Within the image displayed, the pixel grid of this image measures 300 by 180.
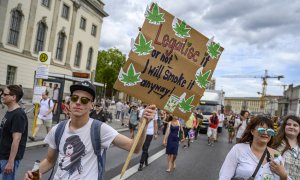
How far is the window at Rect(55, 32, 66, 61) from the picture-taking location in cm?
3810

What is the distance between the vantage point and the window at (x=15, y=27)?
98.8ft

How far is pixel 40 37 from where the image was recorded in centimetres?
3444

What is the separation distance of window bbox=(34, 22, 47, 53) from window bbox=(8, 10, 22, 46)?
9.73 feet

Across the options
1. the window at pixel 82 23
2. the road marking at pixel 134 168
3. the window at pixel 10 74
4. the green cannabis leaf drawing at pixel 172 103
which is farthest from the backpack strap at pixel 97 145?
the window at pixel 82 23

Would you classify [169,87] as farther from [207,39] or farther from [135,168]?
[135,168]

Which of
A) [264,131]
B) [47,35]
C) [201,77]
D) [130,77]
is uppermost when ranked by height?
[47,35]

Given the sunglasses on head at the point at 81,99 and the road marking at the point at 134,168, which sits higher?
the sunglasses on head at the point at 81,99

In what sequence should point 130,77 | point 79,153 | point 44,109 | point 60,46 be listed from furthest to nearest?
point 60,46 < point 44,109 < point 130,77 < point 79,153

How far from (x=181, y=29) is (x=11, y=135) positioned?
7.61 feet

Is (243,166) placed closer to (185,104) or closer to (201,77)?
(185,104)

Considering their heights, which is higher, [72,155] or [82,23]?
[82,23]

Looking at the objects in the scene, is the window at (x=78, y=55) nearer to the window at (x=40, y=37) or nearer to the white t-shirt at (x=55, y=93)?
the window at (x=40, y=37)

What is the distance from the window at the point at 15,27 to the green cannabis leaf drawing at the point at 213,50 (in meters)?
29.1

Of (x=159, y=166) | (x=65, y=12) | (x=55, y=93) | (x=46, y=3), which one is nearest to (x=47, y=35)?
(x=46, y=3)
